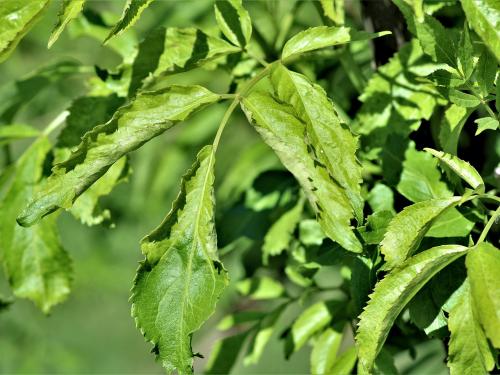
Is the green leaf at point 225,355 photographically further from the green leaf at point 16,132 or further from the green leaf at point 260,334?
the green leaf at point 16,132

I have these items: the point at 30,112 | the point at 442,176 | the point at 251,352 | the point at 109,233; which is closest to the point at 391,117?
the point at 442,176

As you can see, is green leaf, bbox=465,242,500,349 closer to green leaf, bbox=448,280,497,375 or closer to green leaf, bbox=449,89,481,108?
green leaf, bbox=448,280,497,375

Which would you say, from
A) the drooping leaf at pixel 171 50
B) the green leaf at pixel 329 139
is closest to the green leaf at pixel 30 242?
the drooping leaf at pixel 171 50

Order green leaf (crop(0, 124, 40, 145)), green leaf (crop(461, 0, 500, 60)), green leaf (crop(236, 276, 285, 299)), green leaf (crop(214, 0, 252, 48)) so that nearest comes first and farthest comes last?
green leaf (crop(461, 0, 500, 60)) → green leaf (crop(214, 0, 252, 48)) → green leaf (crop(0, 124, 40, 145)) → green leaf (crop(236, 276, 285, 299))

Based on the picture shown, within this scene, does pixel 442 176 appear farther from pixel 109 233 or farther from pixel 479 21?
pixel 109 233

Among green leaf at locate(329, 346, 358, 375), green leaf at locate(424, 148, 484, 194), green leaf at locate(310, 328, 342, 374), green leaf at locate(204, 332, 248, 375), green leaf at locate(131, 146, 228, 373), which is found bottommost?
green leaf at locate(204, 332, 248, 375)

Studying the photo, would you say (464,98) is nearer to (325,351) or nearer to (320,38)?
(320,38)

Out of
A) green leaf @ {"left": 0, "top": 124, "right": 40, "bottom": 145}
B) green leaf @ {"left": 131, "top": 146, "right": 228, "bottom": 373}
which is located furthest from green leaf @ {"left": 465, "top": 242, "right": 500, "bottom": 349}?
green leaf @ {"left": 0, "top": 124, "right": 40, "bottom": 145}
